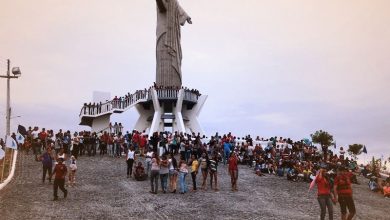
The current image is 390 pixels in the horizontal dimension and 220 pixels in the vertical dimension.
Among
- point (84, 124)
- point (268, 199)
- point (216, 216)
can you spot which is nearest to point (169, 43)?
point (84, 124)

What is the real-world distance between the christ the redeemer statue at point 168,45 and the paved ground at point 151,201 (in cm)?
1940

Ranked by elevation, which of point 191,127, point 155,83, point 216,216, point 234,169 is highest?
point 155,83

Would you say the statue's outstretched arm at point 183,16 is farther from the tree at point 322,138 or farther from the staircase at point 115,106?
the tree at point 322,138

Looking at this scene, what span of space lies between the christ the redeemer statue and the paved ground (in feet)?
63.6

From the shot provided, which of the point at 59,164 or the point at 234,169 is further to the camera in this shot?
the point at 234,169

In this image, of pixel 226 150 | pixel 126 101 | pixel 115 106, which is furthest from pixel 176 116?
pixel 226 150

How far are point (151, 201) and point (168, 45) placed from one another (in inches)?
1047

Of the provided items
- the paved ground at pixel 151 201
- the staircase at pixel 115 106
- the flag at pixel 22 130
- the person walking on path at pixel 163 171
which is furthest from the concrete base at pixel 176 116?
the person walking on path at pixel 163 171

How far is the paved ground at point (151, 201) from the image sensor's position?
13828 mm

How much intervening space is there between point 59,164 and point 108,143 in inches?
461

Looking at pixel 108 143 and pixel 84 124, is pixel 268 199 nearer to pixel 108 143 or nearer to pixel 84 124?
pixel 108 143

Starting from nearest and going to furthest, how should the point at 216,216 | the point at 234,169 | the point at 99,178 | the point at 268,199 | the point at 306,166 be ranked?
the point at 216,216, the point at 268,199, the point at 234,169, the point at 99,178, the point at 306,166

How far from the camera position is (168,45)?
40.8 metres

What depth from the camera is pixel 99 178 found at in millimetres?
20188
